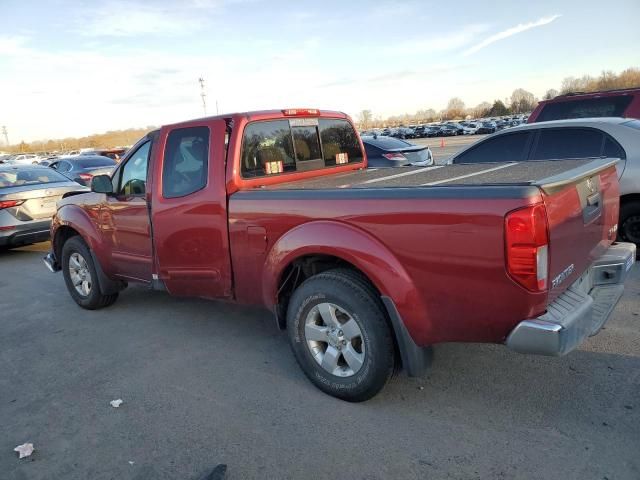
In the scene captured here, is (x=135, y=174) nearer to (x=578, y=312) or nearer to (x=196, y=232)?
(x=196, y=232)

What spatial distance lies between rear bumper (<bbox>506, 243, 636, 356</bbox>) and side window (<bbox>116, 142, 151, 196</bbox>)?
3.52 meters

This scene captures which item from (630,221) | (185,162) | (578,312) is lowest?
(630,221)

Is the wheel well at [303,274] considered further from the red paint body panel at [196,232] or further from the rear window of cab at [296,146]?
the rear window of cab at [296,146]

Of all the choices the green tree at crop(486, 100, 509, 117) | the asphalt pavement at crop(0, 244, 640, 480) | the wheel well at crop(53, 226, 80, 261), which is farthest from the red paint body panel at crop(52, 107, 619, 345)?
the green tree at crop(486, 100, 509, 117)

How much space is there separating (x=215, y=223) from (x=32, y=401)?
1866 millimetres

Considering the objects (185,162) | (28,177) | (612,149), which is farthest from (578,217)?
(28,177)

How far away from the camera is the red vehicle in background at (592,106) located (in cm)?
Answer: 732

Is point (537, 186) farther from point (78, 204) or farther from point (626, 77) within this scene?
point (626, 77)

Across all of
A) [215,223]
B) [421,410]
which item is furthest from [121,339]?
[421,410]

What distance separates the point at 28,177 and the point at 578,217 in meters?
9.57

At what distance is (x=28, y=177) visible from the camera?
9352 millimetres

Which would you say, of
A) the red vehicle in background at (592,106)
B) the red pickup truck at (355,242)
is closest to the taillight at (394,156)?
the red vehicle in background at (592,106)

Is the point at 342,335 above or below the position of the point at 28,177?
below

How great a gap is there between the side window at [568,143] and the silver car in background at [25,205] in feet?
24.2
